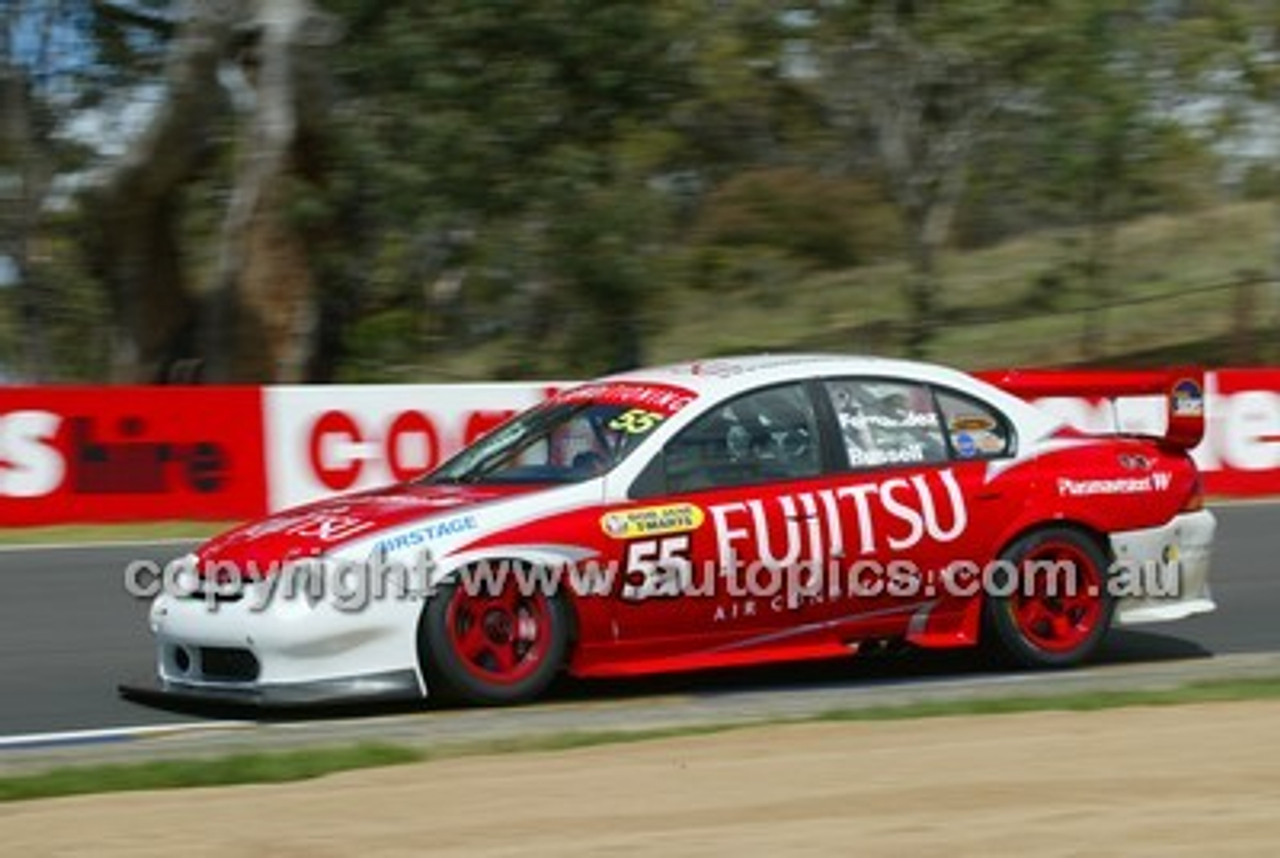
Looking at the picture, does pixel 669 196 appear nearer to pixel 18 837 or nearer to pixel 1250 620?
pixel 1250 620

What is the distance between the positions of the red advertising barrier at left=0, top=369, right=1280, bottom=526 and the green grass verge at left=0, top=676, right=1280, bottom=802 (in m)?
8.40

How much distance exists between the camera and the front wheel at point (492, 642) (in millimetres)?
8703

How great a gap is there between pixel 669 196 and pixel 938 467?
21.8 meters

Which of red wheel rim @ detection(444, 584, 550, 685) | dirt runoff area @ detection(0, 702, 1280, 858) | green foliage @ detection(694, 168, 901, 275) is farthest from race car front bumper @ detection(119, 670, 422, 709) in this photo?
green foliage @ detection(694, 168, 901, 275)

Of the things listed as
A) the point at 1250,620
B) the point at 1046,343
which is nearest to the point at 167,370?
the point at 1046,343

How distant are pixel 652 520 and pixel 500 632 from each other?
75 centimetres

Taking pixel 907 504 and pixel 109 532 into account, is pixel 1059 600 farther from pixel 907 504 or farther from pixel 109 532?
pixel 109 532

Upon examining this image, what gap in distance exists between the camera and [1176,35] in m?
32.4

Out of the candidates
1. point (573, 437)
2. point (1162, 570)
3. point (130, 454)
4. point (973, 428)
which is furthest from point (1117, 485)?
point (130, 454)

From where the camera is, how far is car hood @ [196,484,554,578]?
867 cm

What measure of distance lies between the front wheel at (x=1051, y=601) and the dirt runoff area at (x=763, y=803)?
1944mm

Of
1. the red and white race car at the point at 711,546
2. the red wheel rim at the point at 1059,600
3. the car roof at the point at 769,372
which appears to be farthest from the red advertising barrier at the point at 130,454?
the red wheel rim at the point at 1059,600

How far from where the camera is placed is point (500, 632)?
887cm

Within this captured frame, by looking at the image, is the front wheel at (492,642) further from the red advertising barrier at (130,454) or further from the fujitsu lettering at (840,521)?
the red advertising barrier at (130,454)
